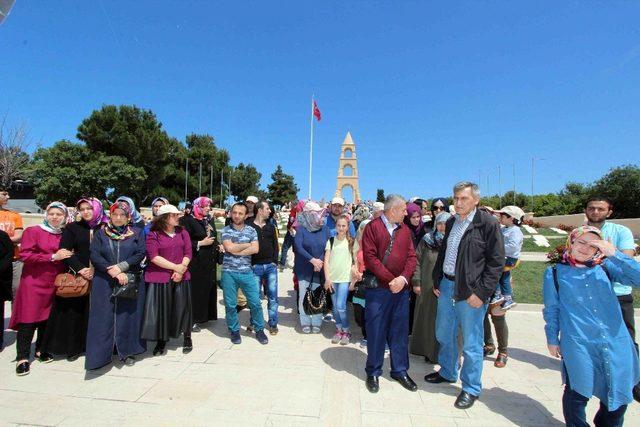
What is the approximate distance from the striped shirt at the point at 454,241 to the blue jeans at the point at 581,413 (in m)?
1.18

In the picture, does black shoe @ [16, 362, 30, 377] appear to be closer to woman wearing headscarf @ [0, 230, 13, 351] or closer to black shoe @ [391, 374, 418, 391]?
woman wearing headscarf @ [0, 230, 13, 351]

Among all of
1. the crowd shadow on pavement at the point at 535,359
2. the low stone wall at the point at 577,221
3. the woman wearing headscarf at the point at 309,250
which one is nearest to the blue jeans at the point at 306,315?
the woman wearing headscarf at the point at 309,250

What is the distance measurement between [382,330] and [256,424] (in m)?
1.42

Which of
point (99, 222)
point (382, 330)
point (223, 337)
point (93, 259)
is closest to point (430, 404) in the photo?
point (382, 330)

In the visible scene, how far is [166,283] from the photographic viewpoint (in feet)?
13.3

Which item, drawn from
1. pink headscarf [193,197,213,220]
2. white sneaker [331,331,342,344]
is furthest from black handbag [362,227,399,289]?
pink headscarf [193,197,213,220]

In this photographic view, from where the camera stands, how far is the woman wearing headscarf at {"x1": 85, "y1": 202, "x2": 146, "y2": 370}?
11.6ft

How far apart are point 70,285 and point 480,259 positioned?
163 inches

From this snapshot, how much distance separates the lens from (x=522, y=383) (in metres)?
3.50

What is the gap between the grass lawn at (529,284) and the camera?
7.25m

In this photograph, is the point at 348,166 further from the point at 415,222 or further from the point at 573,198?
the point at 415,222

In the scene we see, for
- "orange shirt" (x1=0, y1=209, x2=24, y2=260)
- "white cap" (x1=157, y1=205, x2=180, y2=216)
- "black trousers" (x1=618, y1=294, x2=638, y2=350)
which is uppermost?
"white cap" (x1=157, y1=205, x2=180, y2=216)

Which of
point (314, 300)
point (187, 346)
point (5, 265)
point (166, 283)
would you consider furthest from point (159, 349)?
point (314, 300)

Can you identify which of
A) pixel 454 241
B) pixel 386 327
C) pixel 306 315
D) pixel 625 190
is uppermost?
pixel 625 190
